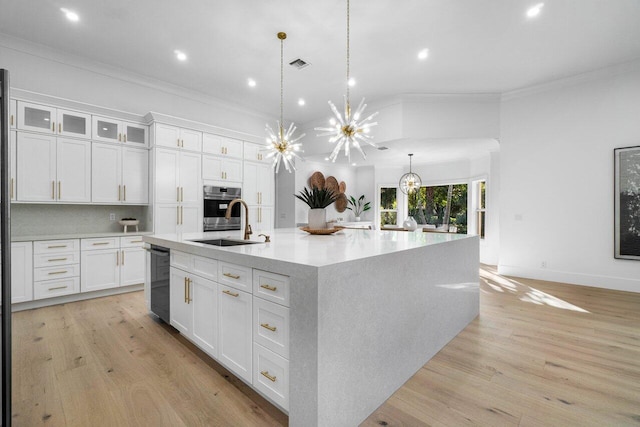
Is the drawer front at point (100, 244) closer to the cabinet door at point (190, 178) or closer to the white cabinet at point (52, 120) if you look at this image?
the cabinet door at point (190, 178)

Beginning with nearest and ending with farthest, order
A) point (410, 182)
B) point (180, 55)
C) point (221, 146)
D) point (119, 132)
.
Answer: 1. point (180, 55)
2. point (119, 132)
3. point (221, 146)
4. point (410, 182)

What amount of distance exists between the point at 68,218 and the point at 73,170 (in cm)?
72

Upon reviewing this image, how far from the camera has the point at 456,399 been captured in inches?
69.9

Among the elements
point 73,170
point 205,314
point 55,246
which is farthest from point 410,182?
point 55,246

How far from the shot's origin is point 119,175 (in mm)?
4168

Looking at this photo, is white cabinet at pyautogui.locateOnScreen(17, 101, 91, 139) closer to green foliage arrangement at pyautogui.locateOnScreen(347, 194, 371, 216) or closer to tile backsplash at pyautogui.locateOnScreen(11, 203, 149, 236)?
tile backsplash at pyautogui.locateOnScreen(11, 203, 149, 236)

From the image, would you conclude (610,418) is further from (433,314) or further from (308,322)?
(308,322)

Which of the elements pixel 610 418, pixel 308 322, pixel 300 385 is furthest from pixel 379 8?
pixel 610 418

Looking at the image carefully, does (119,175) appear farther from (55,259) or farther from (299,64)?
(299,64)

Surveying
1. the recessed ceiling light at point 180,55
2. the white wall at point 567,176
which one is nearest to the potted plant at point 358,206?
the white wall at point 567,176

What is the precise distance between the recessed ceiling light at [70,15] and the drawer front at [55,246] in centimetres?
251

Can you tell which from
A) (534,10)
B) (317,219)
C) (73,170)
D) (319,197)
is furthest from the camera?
(73,170)

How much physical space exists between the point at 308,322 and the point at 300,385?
0.32 m

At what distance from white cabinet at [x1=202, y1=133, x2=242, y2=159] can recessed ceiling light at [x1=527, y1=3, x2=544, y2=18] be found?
14.2 feet
